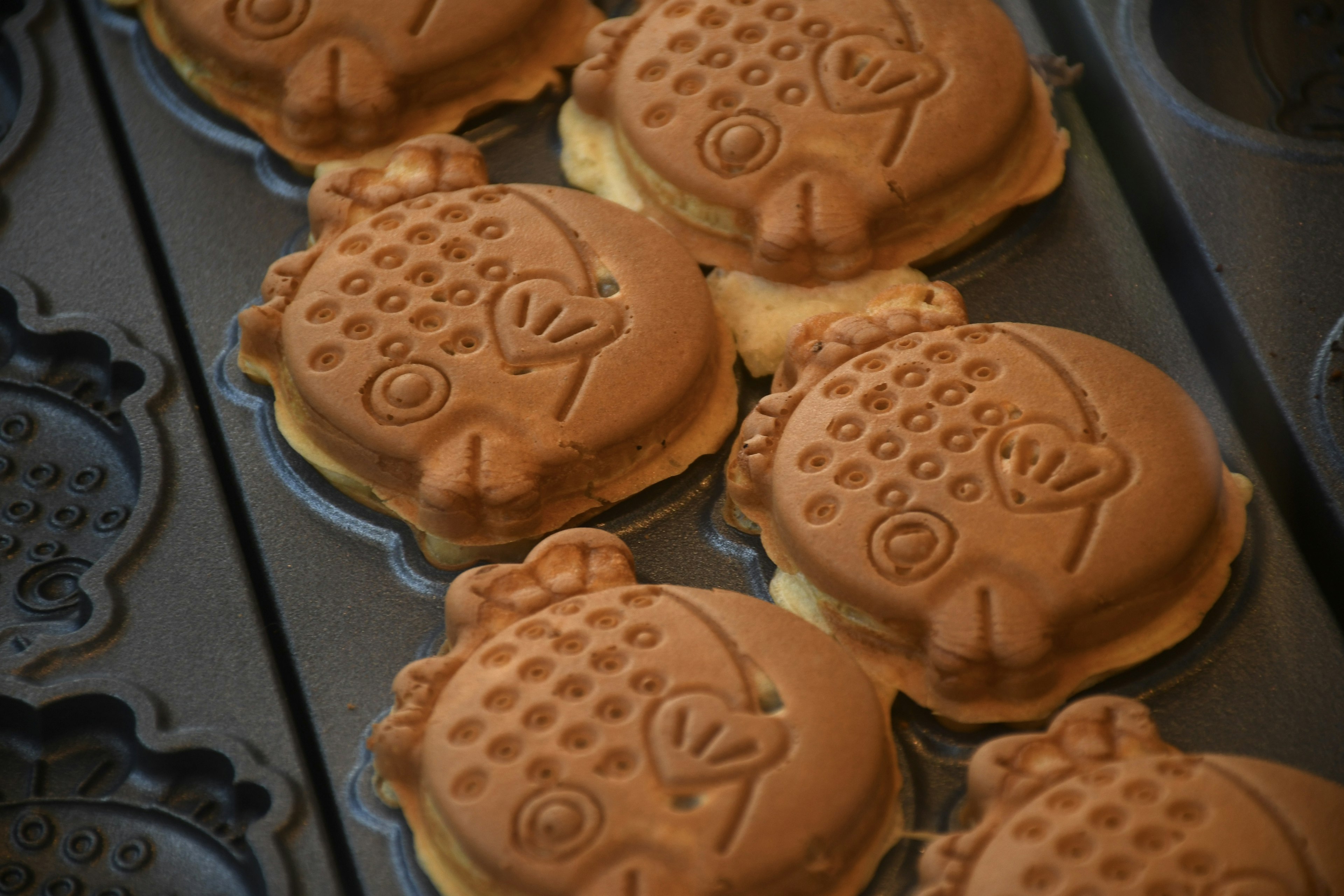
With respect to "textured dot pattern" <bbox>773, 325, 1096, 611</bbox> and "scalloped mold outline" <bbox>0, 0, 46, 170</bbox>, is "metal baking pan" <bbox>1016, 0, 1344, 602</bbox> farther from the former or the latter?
"scalloped mold outline" <bbox>0, 0, 46, 170</bbox>

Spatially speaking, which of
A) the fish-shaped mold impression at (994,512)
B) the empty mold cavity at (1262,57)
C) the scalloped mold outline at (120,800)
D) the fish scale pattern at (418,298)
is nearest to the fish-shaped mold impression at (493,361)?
the fish scale pattern at (418,298)

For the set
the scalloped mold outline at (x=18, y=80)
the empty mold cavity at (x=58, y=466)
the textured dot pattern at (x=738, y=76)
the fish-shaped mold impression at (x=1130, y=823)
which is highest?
the scalloped mold outline at (x=18, y=80)

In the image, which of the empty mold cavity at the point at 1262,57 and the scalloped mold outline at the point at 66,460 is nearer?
the scalloped mold outline at the point at 66,460

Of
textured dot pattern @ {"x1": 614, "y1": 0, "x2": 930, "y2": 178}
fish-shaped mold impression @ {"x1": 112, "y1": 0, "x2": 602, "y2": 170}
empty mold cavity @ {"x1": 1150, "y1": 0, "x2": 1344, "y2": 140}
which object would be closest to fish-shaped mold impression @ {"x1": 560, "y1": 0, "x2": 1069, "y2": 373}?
textured dot pattern @ {"x1": 614, "y1": 0, "x2": 930, "y2": 178}

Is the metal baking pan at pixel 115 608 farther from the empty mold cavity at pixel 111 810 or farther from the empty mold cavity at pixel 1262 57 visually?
the empty mold cavity at pixel 1262 57

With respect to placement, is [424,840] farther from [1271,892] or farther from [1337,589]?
[1337,589]

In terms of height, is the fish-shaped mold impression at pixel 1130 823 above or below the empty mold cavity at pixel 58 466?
below

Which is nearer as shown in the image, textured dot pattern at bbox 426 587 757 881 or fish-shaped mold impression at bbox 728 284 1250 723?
textured dot pattern at bbox 426 587 757 881

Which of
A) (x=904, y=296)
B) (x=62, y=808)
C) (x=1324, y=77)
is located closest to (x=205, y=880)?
(x=62, y=808)
